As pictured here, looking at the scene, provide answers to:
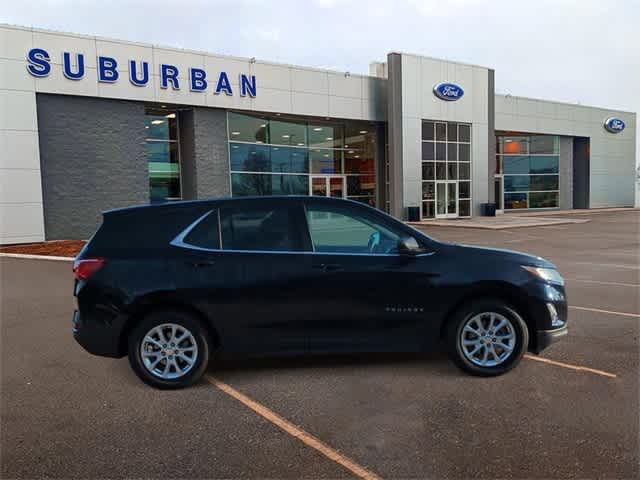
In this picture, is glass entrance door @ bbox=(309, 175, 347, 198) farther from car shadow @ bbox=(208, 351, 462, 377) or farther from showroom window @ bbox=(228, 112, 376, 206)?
car shadow @ bbox=(208, 351, 462, 377)

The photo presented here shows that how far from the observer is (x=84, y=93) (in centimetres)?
1956

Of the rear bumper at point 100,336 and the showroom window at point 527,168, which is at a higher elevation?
the showroom window at point 527,168

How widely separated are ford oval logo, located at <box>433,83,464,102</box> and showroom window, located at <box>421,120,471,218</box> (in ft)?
4.97

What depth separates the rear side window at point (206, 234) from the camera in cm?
462

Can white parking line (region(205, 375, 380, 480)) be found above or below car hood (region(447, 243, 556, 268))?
below

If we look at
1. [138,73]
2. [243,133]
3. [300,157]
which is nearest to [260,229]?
[138,73]

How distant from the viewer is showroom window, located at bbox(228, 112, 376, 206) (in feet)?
81.7

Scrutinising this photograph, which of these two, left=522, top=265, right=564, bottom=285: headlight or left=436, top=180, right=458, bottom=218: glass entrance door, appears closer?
left=522, top=265, right=564, bottom=285: headlight

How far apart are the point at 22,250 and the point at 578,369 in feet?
57.1

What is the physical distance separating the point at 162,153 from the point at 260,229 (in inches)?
795

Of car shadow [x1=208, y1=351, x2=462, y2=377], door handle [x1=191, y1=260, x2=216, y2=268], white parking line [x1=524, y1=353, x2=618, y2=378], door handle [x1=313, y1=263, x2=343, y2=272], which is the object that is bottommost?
white parking line [x1=524, y1=353, x2=618, y2=378]

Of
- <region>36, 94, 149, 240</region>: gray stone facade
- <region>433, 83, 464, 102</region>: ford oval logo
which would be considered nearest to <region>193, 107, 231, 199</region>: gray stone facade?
<region>36, 94, 149, 240</region>: gray stone facade

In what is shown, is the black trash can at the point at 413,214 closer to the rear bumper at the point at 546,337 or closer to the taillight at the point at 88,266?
the rear bumper at the point at 546,337

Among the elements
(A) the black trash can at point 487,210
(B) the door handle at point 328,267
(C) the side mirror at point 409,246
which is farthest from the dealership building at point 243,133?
(C) the side mirror at point 409,246
